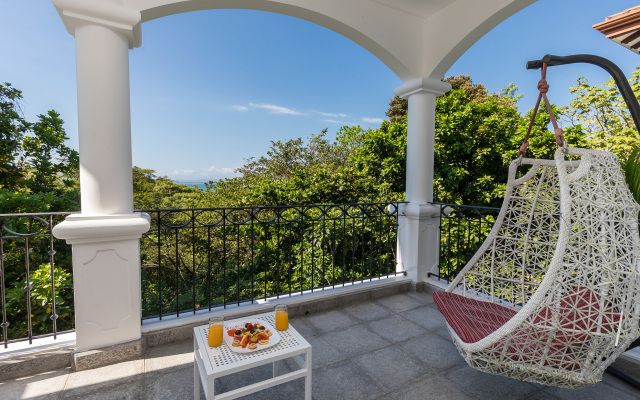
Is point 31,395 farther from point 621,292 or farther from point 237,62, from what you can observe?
point 237,62

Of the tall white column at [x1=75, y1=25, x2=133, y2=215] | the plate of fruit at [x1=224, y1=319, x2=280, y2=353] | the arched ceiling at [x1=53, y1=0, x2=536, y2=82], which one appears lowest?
the plate of fruit at [x1=224, y1=319, x2=280, y2=353]

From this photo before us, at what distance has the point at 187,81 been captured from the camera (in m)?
20.5

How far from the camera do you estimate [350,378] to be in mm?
1941

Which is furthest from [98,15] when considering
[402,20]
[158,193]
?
[158,193]

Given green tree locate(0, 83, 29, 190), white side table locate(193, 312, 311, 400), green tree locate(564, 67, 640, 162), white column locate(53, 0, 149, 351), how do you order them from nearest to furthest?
white side table locate(193, 312, 311, 400)
white column locate(53, 0, 149, 351)
green tree locate(0, 83, 29, 190)
green tree locate(564, 67, 640, 162)

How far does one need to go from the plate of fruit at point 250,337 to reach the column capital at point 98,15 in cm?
208

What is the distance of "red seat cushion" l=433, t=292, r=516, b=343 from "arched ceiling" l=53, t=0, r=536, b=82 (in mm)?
2412

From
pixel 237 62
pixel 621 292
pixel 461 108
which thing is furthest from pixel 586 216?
pixel 237 62

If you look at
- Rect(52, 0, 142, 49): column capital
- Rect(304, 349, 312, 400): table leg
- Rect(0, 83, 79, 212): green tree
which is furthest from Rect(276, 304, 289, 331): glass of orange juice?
Rect(0, 83, 79, 212): green tree

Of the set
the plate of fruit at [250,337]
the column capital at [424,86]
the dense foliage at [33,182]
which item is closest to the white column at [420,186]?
the column capital at [424,86]

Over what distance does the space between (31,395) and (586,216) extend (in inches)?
125

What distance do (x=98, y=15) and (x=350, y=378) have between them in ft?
9.35

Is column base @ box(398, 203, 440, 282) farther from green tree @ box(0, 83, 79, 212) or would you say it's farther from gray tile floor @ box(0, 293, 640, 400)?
green tree @ box(0, 83, 79, 212)

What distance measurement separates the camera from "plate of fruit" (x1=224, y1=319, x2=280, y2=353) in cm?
146
